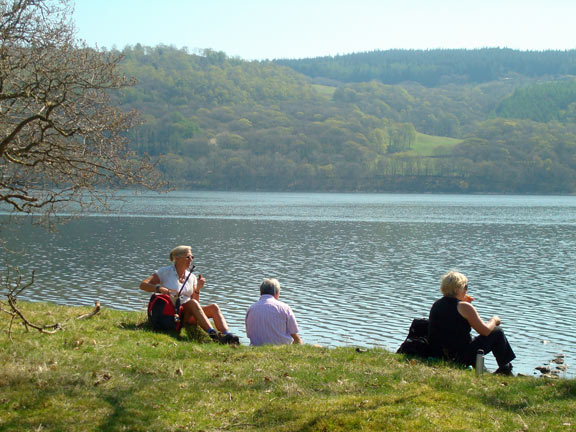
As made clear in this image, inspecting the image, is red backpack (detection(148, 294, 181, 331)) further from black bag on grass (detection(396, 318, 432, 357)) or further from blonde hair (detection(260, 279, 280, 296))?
black bag on grass (detection(396, 318, 432, 357))

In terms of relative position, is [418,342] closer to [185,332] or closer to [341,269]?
[185,332]

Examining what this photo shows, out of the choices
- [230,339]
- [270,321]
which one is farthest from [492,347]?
[230,339]

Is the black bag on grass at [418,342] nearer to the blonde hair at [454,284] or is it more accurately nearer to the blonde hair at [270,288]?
the blonde hair at [454,284]

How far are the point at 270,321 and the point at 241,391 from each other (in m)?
3.32

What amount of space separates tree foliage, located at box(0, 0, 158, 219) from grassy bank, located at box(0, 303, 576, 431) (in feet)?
8.62

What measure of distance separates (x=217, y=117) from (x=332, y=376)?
640ft

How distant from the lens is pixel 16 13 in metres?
9.42

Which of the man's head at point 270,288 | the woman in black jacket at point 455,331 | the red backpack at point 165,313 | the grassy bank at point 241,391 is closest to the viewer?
the grassy bank at point 241,391

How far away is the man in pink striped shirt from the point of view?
32.8 feet

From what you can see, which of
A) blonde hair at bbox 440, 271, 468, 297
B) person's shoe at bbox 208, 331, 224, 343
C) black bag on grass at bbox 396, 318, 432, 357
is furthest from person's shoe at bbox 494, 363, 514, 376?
person's shoe at bbox 208, 331, 224, 343

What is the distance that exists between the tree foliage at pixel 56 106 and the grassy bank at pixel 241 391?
2628 millimetres

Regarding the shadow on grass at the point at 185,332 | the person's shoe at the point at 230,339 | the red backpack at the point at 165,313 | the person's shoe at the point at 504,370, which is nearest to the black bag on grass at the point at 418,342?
the person's shoe at the point at 504,370

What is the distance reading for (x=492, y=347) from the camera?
872 centimetres

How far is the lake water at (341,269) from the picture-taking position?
61.8 ft
